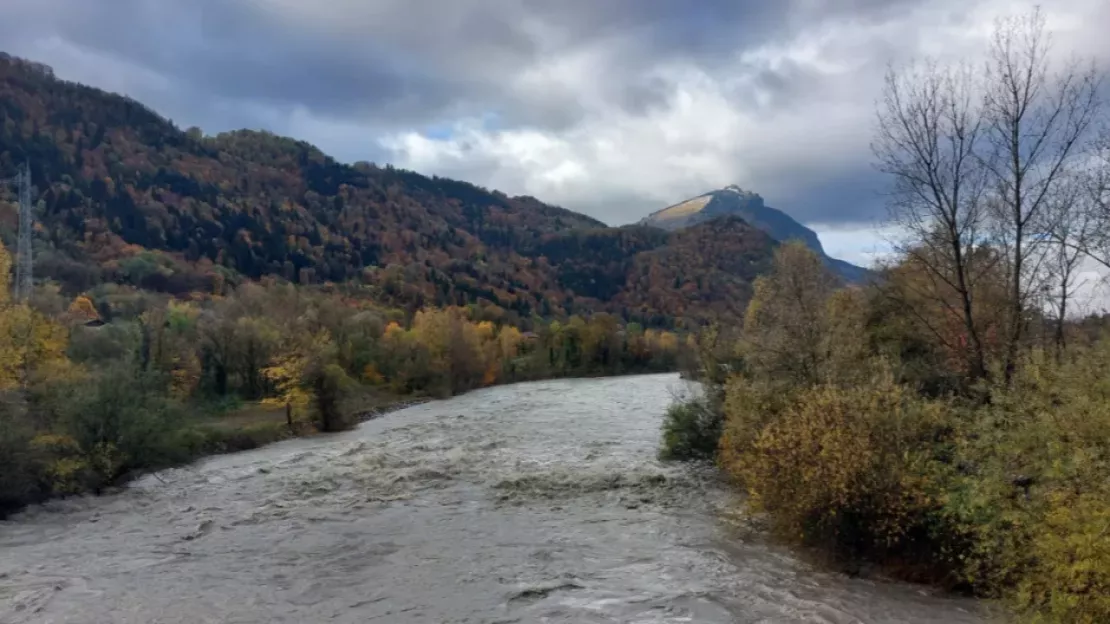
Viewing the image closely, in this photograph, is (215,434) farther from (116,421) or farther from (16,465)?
(16,465)

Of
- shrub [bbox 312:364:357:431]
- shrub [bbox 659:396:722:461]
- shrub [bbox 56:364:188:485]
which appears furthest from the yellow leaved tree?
shrub [bbox 659:396:722:461]

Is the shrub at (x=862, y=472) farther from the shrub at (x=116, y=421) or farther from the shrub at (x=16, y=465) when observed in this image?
the shrub at (x=116, y=421)

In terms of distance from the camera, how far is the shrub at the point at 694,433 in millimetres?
30641

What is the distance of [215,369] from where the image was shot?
66438 mm

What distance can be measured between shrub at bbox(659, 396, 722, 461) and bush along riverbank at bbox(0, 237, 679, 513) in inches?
886

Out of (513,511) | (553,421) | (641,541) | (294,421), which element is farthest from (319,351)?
(641,541)

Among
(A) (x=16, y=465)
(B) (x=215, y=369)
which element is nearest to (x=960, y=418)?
(A) (x=16, y=465)

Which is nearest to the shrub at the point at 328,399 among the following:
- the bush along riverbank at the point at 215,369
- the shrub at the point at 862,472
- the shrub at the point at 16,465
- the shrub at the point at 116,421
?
the bush along riverbank at the point at 215,369

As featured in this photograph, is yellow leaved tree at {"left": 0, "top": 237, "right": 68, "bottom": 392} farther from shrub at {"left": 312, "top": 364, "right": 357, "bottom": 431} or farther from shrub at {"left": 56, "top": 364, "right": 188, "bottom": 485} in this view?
shrub at {"left": 312, "top": 364, "right": 357, "bottom": 431}

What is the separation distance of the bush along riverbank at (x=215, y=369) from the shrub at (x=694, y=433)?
886 inches

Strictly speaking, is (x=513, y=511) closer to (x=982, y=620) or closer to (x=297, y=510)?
(x=297, y=510)

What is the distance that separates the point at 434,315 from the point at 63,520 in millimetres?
72081

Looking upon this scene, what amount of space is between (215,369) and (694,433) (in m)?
51.2

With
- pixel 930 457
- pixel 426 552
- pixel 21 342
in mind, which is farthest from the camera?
pixel 21 342
